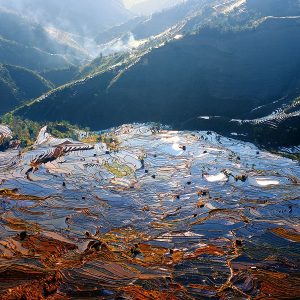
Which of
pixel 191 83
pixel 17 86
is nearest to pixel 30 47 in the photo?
pixel 17 86

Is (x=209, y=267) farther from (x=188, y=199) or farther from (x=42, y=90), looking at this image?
(x=42, y=90)

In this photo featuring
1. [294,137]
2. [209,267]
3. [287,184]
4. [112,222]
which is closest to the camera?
[209,267]

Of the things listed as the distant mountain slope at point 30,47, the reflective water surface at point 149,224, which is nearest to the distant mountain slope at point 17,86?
the distant mountain slope at point 30,47

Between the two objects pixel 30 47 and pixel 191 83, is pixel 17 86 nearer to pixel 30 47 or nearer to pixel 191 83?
pixel 191 83

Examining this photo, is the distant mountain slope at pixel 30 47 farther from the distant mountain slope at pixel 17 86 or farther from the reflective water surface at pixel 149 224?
the reflective water surface at pixel 149 224

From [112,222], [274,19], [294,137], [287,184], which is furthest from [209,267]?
[274,19]

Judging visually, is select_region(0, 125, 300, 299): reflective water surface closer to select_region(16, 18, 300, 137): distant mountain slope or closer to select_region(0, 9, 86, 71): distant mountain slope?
select_region(16, 18, 300, 137): distant mountain slope
